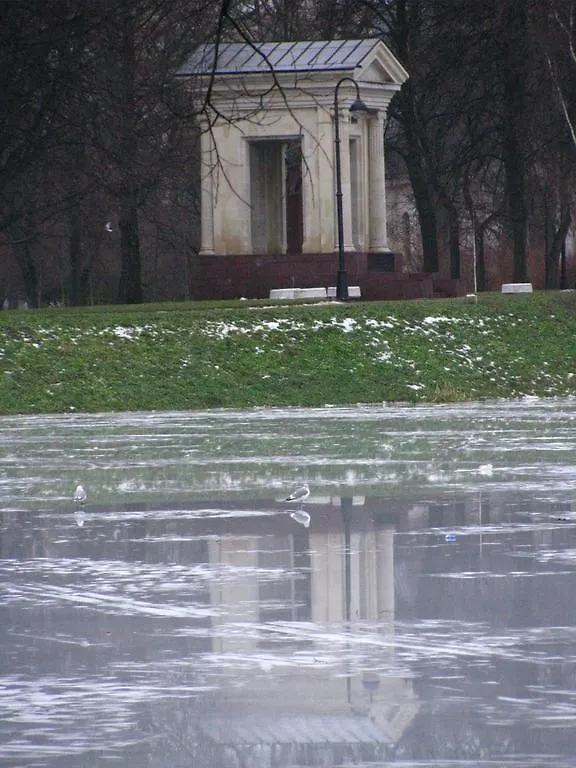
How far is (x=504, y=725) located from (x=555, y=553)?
16.0 feet

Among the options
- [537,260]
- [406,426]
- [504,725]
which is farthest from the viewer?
[537,260]

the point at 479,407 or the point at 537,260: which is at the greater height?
the point at 537,260

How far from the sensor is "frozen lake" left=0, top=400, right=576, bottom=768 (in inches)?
286

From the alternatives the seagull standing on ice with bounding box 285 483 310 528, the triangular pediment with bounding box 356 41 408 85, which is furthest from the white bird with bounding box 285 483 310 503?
the triangular pediment with bounding box 356 41 408 85

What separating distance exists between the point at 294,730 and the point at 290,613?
9.07 feet

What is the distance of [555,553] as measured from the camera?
1209 centimetres

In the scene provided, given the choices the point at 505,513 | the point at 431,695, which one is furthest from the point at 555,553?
the point at 431,695

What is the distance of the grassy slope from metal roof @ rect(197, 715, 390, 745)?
2416cm

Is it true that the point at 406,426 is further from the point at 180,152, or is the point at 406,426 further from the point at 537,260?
the point at 537,260

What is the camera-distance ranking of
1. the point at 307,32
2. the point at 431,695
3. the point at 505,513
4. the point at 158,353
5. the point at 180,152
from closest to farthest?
the point at 431,695
the point at 505,513
the point at 158,353
the point at 180,152
the point at 307,32

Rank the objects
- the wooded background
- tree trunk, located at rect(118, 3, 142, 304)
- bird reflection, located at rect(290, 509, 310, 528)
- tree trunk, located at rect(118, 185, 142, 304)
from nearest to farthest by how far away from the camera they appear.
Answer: bird reflection, located at rect(290, 509, 310, 528) → the wooded background → tree trunk, located at rect(118, 3, 142, 304) → tree trunk, located at rect(118, 185, 142, 304)

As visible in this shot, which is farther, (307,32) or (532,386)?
(307,32)

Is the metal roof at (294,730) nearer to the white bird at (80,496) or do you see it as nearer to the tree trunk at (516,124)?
the white bird at (80,496)

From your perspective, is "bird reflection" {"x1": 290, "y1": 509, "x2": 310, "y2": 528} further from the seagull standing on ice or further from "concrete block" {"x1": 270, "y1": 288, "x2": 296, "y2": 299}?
"concrete block" {"x1": 270, "y1": 288, "x2": 296, "y2": 299}
